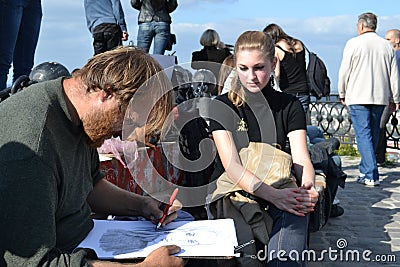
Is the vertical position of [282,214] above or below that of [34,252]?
below

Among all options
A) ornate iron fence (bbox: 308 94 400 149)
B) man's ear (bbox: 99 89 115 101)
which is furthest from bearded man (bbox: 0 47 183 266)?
ornate iron fence (bbox: 308 94 400 149)

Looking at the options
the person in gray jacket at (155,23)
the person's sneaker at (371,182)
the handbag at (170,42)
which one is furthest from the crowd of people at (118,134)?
the person's sneaker at (371,182)

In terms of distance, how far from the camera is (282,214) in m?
3.08

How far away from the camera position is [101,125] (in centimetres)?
204

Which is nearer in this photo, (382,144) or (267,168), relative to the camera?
(267,168)

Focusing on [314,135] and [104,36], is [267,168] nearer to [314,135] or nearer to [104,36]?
[314,135]

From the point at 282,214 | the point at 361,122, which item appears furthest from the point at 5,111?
the point at 361,122

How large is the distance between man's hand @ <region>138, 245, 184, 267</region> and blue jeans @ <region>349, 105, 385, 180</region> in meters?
5.80

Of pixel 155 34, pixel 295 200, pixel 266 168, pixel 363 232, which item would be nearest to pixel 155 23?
pixel 155 34

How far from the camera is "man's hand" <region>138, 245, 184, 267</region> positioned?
2023 mm

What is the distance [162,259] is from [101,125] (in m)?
0.52

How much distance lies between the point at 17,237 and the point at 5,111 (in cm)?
44

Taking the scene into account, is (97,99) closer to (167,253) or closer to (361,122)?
(167,253)

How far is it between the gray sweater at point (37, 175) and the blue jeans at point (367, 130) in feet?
19.4
